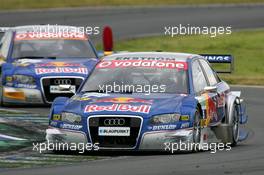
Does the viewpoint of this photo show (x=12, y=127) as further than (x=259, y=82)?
No

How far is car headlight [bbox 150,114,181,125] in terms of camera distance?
1200 cm

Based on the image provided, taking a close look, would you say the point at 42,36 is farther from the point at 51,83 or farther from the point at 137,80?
the point at 137,80

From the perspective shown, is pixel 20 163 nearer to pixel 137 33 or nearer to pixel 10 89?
pixel 10 89

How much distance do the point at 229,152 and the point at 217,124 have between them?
1.03 meters

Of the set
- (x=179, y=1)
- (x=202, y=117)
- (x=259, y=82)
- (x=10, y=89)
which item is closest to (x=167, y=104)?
(x=202, y=117)

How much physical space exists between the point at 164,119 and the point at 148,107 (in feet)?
0.78

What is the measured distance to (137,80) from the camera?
13109 millimetres

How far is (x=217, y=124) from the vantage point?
13.3 meters

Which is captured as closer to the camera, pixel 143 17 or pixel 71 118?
pixel 71 118

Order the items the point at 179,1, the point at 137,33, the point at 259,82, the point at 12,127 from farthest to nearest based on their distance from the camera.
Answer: the point at 179,1 < the point at 137,33 < the point at 259,82 < the point at 12,127

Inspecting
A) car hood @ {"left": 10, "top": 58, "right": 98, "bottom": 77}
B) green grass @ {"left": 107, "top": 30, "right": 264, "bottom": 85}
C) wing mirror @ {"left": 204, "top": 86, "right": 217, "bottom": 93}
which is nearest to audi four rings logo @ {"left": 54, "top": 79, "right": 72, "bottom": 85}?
car hood @ {"left": 10, "top": 58, "right": 98, "bottom": 77}

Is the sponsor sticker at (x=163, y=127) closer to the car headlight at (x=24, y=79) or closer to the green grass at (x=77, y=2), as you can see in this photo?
the car headlight at (x=24, y=79)

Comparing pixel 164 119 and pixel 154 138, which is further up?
pixel 164 119

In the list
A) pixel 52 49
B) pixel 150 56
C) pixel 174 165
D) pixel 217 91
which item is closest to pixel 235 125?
pixel 217 91
